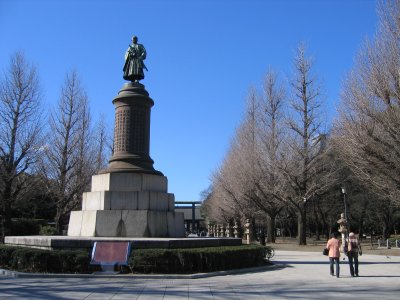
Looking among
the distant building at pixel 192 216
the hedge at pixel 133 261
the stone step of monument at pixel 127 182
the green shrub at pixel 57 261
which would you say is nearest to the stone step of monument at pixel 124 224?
the stone step of monument at pixel 127 182

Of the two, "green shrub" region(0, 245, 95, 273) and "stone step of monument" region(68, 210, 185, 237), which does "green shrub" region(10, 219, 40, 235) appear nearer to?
"stone step of monument" region(68, 210, 185, 237)

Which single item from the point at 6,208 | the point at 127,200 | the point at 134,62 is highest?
the point at 134,62

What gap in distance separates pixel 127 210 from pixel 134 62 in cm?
669

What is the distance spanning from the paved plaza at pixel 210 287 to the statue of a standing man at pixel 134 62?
9165mm

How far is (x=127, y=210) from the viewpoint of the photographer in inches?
583

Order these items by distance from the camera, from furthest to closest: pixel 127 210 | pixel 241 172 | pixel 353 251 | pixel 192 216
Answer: pixel 192 216 < pixel 241 172 < pixel 127 210 < pixel 353 251

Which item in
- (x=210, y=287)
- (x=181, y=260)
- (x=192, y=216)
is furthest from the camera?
(x=192, y=216)

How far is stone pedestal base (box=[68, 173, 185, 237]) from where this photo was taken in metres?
14.5

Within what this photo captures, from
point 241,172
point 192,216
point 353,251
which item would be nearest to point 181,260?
point 353,251

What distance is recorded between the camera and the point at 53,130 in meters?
33.1

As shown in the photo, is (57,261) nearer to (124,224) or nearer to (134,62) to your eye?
(124,224)

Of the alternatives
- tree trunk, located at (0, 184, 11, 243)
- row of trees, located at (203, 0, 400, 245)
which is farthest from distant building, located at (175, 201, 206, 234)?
tree trunk, located at (0, 184, 11, 243)

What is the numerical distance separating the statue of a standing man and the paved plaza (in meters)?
9.16

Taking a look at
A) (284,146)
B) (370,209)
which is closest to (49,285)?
(284,146)
